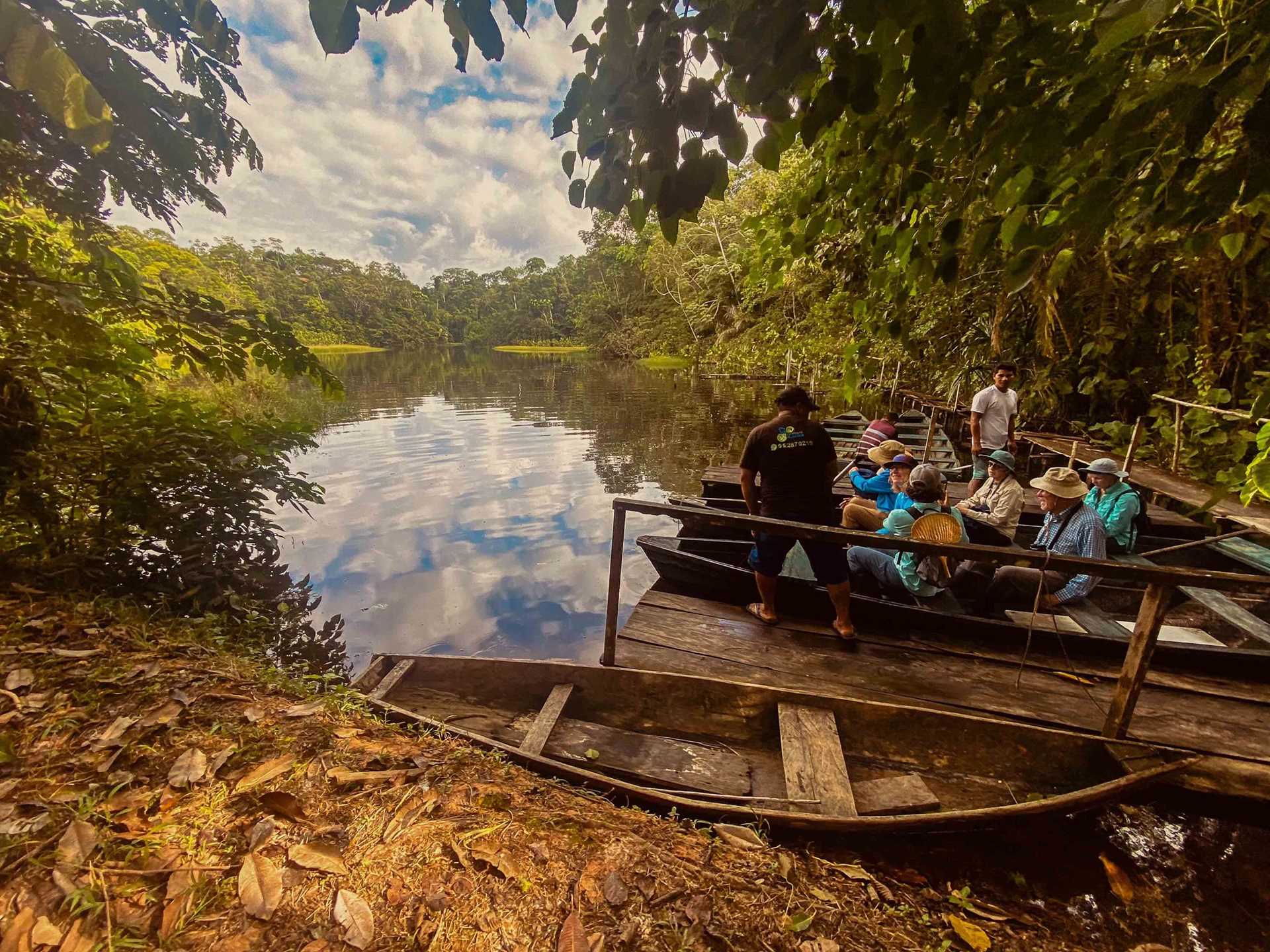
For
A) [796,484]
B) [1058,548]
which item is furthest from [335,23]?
[1058,548]

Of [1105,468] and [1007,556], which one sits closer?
[1007,556]

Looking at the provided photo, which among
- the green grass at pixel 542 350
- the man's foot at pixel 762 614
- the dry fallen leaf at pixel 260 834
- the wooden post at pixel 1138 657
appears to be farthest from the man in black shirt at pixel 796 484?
the green grass at pixel 542 350

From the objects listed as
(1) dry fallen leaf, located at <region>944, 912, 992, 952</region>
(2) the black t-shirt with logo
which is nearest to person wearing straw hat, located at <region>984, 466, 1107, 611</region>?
(2) the black t-shirt with logo

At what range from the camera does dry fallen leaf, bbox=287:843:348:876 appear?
182cm

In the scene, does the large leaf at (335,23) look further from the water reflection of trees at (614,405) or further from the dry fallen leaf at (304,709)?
the water reflection of trees at (614,405)

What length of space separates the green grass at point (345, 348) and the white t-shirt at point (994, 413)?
208ft

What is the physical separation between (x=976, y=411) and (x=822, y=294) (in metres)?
7.01

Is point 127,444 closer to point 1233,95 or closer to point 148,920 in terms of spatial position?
point 148,920

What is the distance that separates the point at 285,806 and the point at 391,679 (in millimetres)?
1780

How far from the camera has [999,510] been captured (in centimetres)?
550

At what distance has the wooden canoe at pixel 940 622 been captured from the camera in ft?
12.1

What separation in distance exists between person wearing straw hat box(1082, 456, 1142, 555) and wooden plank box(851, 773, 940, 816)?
400 centimetres

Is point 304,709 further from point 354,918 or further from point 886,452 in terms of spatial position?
point 886,452

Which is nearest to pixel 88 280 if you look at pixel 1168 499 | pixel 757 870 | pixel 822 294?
pixel 757 870
